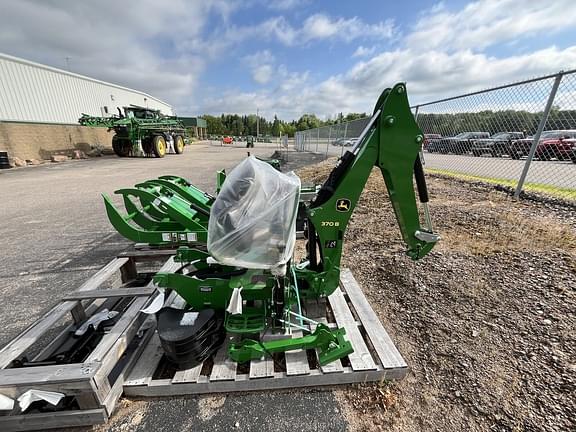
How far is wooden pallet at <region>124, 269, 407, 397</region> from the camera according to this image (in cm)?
191

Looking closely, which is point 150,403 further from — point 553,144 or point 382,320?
point 553,144

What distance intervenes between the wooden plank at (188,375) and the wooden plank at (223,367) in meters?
0.11

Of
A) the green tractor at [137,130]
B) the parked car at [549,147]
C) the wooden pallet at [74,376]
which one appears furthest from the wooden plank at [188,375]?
the green tractor at [137,130]

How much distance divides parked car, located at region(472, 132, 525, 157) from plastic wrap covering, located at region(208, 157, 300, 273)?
6.00m

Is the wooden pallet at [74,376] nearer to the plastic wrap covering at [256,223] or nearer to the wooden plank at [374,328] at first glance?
the plastic wrap covering at [256,223]

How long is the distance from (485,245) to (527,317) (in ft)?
4.42

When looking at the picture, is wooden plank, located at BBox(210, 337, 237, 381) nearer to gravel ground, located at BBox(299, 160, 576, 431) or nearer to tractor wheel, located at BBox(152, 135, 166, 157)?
gravel ground, located at BBox(299, 160, 576, 431)

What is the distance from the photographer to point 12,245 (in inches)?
183

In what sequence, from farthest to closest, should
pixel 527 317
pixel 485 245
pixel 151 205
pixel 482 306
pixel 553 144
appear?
pixel 553 144 < pixel 151 205 < pixel 485 245 < pixel 482 306 < pixel 527 317

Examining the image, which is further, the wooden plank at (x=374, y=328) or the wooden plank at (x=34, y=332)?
the wooden plank at (x=374, y=328)

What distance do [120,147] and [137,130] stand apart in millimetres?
2814

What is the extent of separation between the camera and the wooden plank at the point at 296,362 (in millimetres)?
1953

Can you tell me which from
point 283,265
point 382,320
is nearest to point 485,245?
point 382,320

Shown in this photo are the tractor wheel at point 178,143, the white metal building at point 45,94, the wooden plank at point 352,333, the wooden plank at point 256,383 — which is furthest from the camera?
the tractor wheel at point 178,143
